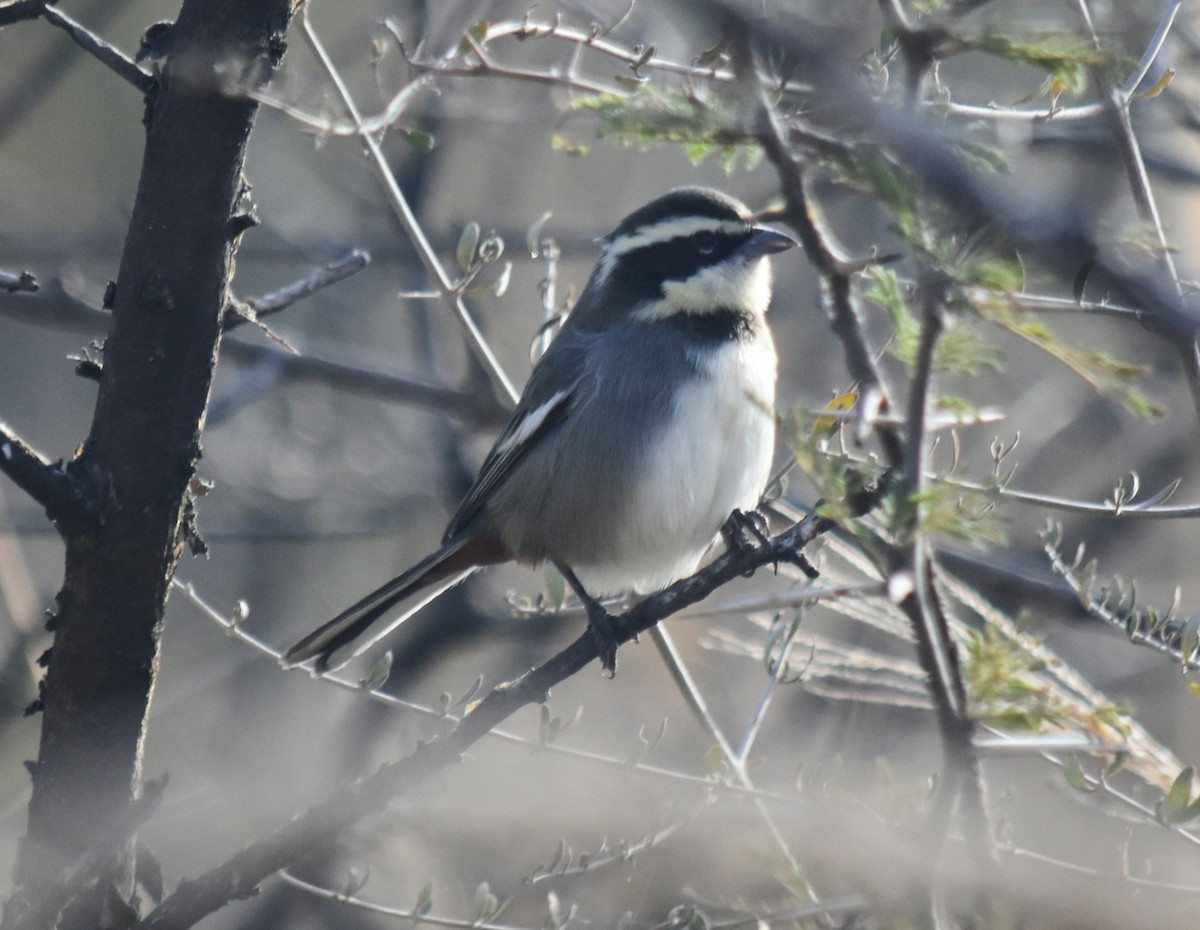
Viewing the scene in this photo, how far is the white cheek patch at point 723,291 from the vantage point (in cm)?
504

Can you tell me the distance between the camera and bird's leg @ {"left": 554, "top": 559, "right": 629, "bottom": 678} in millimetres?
4105

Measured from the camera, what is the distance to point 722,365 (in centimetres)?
491

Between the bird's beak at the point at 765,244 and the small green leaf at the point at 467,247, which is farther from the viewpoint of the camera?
the bird's beak at the point at 765,244

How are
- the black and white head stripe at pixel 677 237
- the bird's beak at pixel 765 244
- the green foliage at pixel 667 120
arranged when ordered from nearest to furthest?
1. the green foliage at pixel 667 120
2. the bird's beak at pixel 765 244
3. the black and white head stripe at pixel 677 237

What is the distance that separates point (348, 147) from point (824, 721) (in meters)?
5.74

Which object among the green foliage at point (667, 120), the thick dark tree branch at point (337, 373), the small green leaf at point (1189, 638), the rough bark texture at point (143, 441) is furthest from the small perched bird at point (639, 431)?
the green foliage at point (667, 120)

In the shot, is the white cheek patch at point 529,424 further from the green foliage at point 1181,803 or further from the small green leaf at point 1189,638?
the green foliage at point 1181,803

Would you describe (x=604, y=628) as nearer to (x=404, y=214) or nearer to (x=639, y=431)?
(x=639, y=431)

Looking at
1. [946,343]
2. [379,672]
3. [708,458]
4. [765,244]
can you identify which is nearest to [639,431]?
[708,458]

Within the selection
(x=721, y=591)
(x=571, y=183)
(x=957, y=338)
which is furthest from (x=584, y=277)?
(x=957, y=338)

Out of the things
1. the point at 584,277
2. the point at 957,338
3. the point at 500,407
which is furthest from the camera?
the point at 584,277

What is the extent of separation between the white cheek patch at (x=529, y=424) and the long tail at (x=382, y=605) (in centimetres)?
41

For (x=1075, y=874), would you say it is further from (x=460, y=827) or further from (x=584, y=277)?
(x=584, y=277)

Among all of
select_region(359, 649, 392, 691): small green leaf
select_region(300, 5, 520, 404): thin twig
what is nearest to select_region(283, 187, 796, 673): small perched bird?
select_region(300, 5, 520, 404): thin twig
